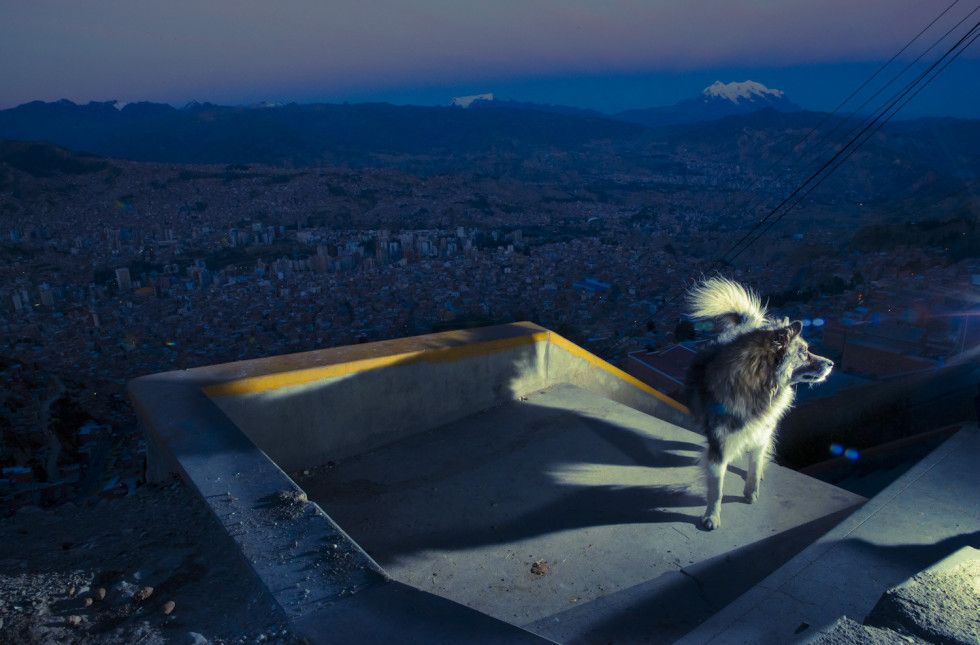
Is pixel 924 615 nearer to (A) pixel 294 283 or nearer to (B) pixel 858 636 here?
(B) pixel 858 636

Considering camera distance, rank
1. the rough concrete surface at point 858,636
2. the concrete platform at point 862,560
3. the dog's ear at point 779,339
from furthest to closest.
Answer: the dog's ear at point 779,339 < the concrete platform at point 862,560 < the rough concrete surface at point 858,636

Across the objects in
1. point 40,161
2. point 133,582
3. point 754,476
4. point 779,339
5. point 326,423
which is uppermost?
point 40,161

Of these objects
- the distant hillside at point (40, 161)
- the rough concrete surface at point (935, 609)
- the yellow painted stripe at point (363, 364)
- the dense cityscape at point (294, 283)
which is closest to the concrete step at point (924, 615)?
the rough concrete surface at point (935, 609)

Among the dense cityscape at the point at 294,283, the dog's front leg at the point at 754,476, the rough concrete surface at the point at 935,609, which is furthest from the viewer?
the dense cityscape at the point at 294,283

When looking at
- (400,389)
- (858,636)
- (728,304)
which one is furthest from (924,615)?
(400,389)

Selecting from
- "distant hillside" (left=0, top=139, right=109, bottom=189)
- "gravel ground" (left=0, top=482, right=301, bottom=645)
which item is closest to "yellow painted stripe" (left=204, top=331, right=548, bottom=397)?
"gravel ground" (left=0, top=482, right=301, bottom=645)

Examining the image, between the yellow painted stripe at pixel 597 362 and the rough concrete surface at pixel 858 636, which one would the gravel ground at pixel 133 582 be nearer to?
the rough concrete surface at pixel 858 636

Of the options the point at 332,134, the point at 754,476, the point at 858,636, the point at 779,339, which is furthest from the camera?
the point at 332,134
